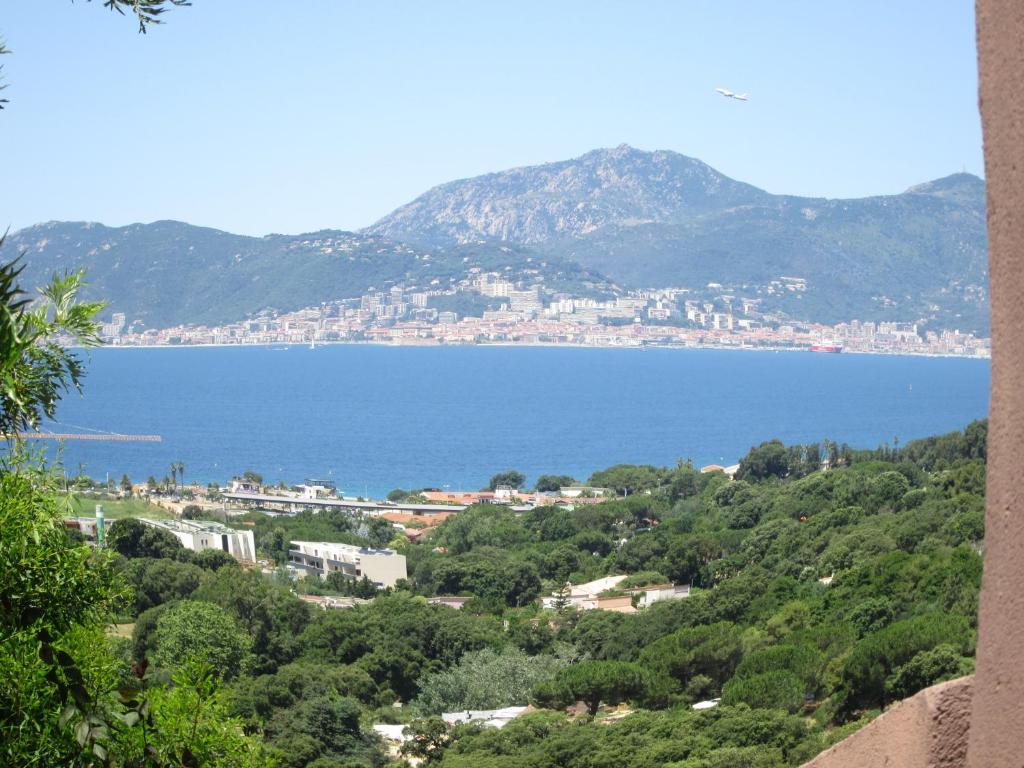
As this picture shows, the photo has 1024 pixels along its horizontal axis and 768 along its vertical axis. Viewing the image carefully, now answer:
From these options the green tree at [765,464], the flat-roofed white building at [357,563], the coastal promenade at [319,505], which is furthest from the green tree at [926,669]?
the coastal promenade at [319,505]

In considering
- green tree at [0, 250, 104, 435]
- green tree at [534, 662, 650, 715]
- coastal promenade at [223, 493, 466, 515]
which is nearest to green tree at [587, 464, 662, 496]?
coastal promenade at [223, 493, 466, 515]

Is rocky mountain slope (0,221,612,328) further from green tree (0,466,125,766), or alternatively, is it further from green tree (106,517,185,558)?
green tree (0,466,125,766)

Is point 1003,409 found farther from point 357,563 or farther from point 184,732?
point 357,563

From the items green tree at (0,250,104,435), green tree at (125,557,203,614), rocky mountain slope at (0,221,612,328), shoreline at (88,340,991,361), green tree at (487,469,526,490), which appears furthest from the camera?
rocky mountain slope at (0,221,612,328)

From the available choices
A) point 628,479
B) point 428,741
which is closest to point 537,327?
point 628,479

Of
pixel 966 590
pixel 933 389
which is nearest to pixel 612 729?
pixel 966 590

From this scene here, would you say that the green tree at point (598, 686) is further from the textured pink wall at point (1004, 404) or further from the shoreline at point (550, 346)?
the shoreline at point (550, 346)
